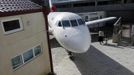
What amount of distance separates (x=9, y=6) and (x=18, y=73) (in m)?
3.12

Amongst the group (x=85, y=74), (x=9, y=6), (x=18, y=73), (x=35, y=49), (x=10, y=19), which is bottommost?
(x=85, y=74)

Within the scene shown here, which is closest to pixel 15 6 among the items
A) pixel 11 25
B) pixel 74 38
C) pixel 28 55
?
pixel 11 25

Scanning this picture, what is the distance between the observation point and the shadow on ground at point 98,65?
11859 millimetres

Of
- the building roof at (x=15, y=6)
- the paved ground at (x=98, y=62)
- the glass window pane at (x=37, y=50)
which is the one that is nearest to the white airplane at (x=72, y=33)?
the paved ground at (x=98, y=62)

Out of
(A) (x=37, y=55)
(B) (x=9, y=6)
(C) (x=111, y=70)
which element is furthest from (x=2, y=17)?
(C) (x=111, y=70)

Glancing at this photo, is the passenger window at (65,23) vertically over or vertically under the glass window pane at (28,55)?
over

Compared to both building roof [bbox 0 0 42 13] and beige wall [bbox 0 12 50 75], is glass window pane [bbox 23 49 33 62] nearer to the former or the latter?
beige wall [bbox 0 12 50 75]

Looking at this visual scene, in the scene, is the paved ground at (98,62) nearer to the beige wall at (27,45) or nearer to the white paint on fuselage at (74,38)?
the white paint on fuselage at (74,38)

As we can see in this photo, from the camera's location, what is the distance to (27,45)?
917cm

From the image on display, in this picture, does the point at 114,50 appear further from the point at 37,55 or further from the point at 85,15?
the point at 85,15

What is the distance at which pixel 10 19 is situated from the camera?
7844mm

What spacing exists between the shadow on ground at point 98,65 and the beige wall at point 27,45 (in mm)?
2876

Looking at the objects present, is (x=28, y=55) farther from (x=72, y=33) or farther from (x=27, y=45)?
(x=72, y=33)

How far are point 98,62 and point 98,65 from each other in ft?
2.05
